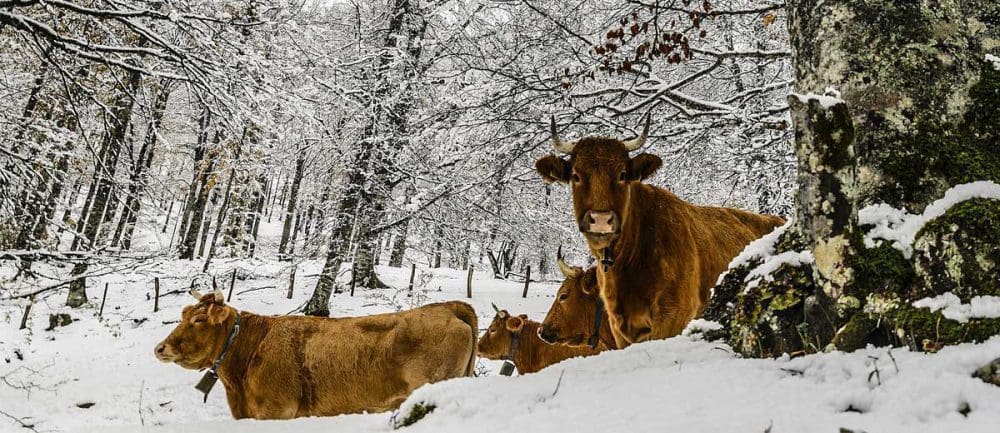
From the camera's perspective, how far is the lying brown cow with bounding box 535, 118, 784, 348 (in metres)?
4.16

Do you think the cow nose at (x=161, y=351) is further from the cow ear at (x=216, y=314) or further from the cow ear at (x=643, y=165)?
the cow ear at (x=643, y=165)

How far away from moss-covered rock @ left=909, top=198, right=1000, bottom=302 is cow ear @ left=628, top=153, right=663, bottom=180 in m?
2.59

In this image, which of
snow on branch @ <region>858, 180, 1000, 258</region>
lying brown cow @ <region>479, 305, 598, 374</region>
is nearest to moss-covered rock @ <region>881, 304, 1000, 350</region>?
snow on branch @ <region>858, 180, 1000, 258</region>

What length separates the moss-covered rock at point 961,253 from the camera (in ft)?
5.50

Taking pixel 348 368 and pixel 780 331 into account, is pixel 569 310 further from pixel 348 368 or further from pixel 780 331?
pixel 780 331

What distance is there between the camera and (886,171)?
1.99m

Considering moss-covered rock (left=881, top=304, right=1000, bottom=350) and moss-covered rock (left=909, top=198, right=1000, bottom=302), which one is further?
moss-covered rock (left=909, top=198, right=1000, bottom=302)

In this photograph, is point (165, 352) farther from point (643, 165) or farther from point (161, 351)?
point (643, 165)

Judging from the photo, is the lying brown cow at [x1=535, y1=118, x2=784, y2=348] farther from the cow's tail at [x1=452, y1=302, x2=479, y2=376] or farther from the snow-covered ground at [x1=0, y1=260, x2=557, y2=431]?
the snow-covered ground at [x1=0, y1=260, x2=557, y2=431]

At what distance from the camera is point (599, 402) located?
1.88 m

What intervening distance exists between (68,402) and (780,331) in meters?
12.2

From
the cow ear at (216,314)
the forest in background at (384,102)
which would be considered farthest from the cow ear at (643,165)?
the cow ear at (216,314)

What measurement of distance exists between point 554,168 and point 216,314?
4618mm

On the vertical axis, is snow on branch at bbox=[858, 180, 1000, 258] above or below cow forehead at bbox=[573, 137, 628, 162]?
below
